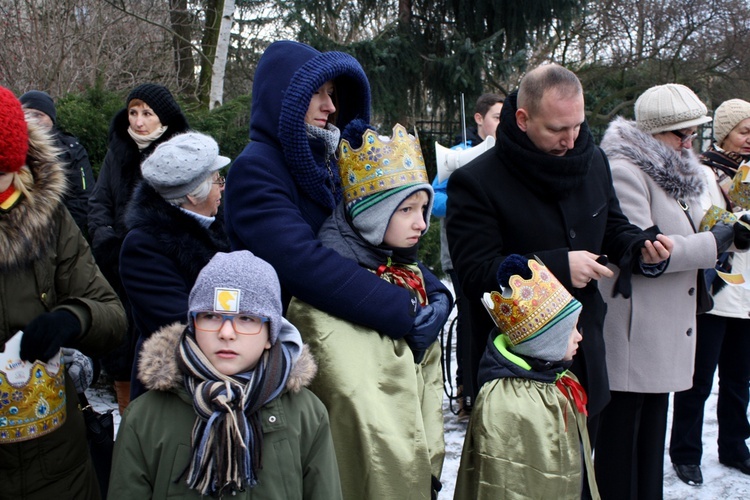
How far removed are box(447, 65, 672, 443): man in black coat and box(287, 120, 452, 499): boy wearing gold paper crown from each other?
0.93ft

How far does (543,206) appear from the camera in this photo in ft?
8.58

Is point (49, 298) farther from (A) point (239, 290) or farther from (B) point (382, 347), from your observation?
(B) point (382, 347)

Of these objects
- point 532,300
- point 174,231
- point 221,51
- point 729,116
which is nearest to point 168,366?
point 174,231

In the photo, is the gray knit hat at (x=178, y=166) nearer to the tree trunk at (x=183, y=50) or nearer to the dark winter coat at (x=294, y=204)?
the dark winter coat at (x=294, y=204)

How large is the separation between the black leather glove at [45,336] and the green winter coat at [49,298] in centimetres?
8

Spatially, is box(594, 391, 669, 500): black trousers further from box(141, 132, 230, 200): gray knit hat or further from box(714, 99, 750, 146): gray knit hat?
box(141, 132, 230, 200): gray knit hat

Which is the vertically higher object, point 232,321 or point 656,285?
point 232,321

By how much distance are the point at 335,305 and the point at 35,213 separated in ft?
3.23

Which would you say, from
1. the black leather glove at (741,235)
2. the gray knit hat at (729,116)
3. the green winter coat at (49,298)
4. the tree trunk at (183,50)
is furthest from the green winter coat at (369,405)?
the tree trunk at (183,50)

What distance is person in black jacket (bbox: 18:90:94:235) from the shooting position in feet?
14.9

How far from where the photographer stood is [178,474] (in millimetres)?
1819

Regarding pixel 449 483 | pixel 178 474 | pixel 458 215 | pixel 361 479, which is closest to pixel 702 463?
pixel 449 483

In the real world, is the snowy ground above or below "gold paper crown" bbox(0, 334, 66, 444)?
below

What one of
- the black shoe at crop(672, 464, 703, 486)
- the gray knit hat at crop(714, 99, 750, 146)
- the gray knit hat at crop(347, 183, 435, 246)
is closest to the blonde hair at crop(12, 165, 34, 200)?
the gray knit hat at crop(347, 183, 435, 246)
